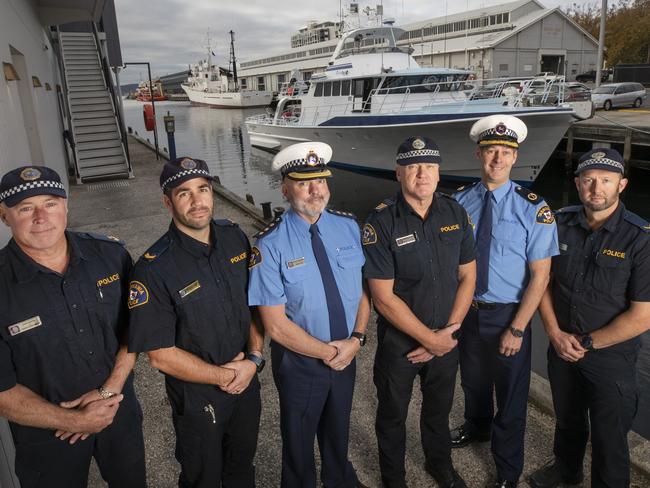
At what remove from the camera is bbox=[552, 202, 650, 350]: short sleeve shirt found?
2.10 metres

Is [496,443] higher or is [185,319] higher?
[185,319]

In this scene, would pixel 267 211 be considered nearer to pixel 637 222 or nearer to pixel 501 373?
pixel 501 373

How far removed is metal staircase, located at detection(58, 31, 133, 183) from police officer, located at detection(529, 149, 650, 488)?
11.6 metres

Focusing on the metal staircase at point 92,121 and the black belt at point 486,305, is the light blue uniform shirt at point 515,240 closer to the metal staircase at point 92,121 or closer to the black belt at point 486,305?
the black belt at point 486,305

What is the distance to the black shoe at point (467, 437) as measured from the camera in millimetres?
2749

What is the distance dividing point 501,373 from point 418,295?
2.32 feet

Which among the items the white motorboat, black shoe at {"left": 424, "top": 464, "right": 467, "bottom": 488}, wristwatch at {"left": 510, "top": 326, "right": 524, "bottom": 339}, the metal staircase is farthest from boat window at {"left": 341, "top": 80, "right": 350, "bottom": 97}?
the white motorboat

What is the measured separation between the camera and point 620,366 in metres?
2.18

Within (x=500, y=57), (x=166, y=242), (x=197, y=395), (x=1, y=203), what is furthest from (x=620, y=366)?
(x=500, y=57)

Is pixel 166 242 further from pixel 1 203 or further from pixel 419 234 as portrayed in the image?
pixel 419 234

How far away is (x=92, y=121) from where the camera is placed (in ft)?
38.9

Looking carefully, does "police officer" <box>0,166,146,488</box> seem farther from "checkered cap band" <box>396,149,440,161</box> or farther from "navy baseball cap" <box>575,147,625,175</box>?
"navy baseball cap" <box>575,147,625,175</box>

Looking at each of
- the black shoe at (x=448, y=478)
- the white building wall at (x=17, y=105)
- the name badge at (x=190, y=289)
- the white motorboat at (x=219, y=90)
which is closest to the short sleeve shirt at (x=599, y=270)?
the black shoe at (x=448, y=478)

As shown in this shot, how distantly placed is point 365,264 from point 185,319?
2.85 feet
